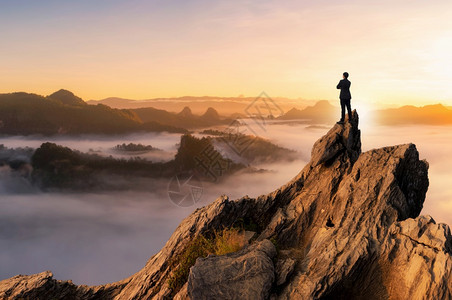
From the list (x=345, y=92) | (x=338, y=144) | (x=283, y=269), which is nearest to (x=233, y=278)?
(x=283, y=269)

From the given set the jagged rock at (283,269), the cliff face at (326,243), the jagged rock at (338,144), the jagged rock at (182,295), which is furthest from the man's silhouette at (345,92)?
the jagged rock at (182,295)

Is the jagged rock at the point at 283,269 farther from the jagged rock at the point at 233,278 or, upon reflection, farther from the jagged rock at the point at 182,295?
the jagged rock at the point at 182,295

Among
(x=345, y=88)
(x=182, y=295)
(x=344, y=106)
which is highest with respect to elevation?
(x=345, y=88)

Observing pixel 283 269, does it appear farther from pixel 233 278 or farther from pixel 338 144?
pixel 338 144

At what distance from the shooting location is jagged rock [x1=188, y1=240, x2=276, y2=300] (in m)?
17.1

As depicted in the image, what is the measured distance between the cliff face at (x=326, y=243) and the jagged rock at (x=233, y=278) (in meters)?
0.04

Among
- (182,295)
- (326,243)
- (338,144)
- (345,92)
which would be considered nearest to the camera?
(182,295)

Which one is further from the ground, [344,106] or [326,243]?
[344,106]

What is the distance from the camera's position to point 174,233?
81.9 ft

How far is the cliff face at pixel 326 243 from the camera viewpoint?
1734 centimetres

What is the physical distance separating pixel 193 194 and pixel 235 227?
3018 centimetres

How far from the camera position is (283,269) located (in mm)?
18188

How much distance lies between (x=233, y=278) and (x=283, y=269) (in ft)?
8.24

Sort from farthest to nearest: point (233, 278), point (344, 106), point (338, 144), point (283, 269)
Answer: point (344, 106) < point (338, 144) < point (283, 269) < point (233, 278)
